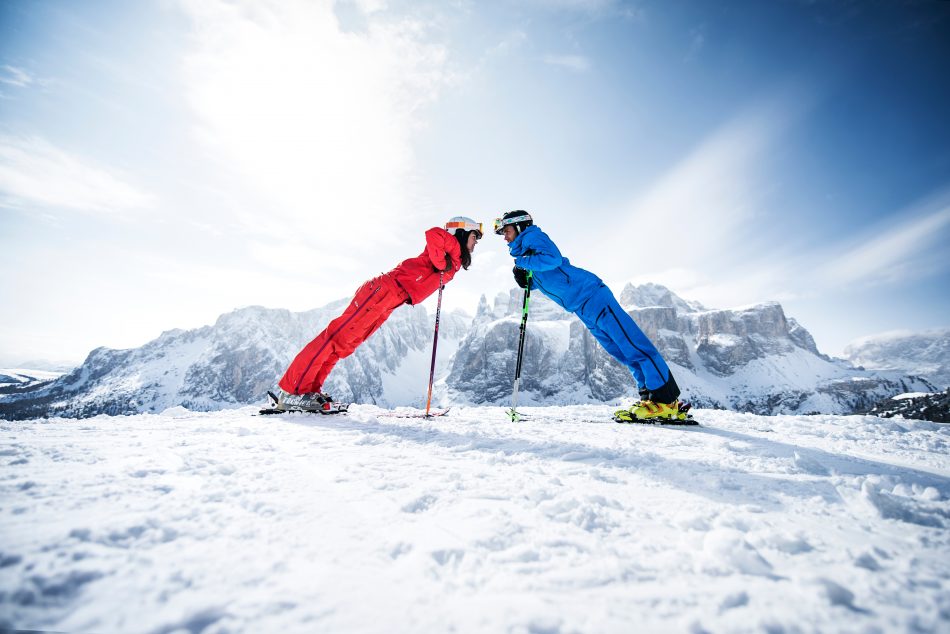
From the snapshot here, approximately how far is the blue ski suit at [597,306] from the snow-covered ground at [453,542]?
8.23 feet

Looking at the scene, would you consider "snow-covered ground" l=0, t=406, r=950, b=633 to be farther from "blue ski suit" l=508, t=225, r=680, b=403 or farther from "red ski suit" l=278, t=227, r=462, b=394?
"red ski suit" l=278, t=227, r=462, b=394

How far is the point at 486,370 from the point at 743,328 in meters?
142

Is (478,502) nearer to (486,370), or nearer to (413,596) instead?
(413,596)

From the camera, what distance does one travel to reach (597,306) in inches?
219

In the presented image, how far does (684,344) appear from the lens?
184125 millimetres

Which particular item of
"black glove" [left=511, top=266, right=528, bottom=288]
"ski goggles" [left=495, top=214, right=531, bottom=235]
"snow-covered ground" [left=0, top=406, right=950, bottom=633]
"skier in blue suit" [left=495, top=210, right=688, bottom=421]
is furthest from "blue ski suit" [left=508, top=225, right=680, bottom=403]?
"snow-covered ground" [left=0, top=406, right=950, bottom=633]

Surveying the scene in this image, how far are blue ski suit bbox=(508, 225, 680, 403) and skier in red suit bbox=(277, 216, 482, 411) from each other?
89 cm

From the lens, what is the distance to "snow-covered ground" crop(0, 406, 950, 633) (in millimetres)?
1053

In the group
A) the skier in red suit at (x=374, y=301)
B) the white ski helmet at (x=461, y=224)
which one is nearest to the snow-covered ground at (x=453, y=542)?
the skier in red suit at (x=374, y=301)

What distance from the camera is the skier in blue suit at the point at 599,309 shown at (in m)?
5.21

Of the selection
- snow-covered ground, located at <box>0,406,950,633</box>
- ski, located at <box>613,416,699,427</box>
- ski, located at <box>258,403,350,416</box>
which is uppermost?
ski, located at <box>258,403,350,416</box>

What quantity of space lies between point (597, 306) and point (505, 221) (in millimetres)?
2047

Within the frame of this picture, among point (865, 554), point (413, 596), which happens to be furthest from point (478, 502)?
point (865, 554)

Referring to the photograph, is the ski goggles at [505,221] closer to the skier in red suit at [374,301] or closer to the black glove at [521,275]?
the skier in red suit at [374,301]
